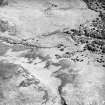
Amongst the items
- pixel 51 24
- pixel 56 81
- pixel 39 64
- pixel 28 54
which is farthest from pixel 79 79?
pixel 51 24

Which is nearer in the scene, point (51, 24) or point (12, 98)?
point (12, 98)

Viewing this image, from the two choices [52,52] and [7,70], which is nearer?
[7,70]

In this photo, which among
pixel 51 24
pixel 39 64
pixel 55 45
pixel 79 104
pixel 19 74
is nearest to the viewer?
pixel 79 104

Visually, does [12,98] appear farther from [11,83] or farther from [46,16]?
[46,16]

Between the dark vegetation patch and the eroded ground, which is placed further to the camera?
the dark vegetation patch

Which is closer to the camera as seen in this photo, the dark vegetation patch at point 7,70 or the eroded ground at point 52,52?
the eroded ground at point 52,52

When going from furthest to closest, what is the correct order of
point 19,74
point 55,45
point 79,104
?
point 55,45 → point 19,74 → point 79,104

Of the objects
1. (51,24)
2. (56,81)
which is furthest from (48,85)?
(51,24)

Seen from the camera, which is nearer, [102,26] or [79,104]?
[79,104]

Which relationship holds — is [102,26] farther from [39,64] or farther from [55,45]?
[39,64]
